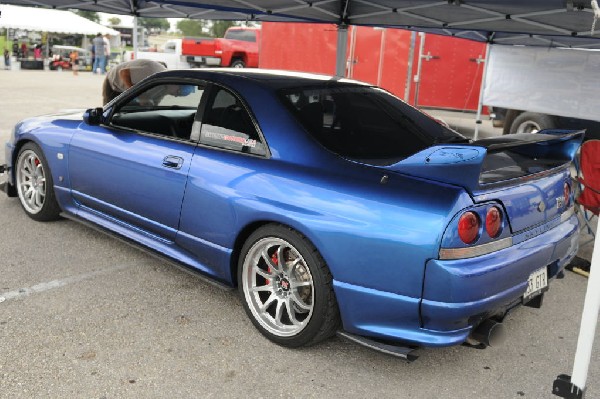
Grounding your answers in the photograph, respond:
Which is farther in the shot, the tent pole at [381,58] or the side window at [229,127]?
the tent pole at [381,58]

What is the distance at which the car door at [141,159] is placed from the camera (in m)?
3.60

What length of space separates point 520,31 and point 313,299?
5677 mm

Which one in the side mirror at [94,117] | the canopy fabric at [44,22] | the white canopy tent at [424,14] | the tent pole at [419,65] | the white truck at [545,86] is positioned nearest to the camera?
the side mirror at [94,117]

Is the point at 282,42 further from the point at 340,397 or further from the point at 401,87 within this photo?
the point at 340,397

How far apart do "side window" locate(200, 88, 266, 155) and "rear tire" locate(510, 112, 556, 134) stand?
6.91 meters

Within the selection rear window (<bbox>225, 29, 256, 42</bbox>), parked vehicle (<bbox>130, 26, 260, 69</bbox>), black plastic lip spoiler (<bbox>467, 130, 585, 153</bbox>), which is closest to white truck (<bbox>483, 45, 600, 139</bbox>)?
black plastic lip spoiler (<bbox>467, 130, 585, 153</bbox>)

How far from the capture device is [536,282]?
2957 mm

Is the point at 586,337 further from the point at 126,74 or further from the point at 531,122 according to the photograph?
the point at 531,122

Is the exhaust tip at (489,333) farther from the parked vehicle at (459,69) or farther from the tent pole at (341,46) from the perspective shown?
the parked vehicle at (459,69)

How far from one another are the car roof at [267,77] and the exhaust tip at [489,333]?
174cm

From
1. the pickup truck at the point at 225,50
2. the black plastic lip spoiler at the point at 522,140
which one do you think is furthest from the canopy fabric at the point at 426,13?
the pickup truck at the point at 225,50

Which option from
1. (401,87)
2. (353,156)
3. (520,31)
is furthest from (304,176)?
(401,87)

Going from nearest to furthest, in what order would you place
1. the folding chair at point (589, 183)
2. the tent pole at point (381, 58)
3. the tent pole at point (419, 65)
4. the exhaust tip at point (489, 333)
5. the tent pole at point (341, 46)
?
the exhaust tip at point (489, 333) → the folding chair at point (589, 183) → the tent pole at point (341, 46) → the tent pole at point (419, 65) → the tent pole at point (381, 58)

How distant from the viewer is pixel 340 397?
8.84 ft
